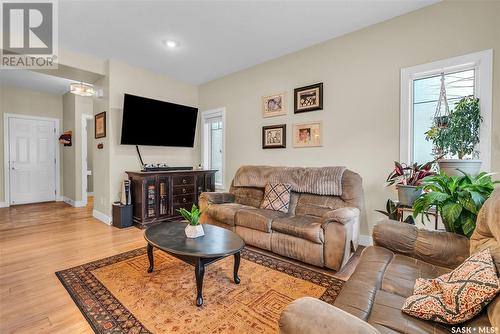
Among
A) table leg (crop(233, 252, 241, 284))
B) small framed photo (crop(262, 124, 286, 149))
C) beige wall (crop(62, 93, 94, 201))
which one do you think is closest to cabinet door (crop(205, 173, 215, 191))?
small framed photo (crop(262, 124, 286, 149))

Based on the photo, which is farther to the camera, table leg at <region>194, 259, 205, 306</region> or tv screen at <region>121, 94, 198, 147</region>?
tv screen at <region>121, 94, 198, 147</region>

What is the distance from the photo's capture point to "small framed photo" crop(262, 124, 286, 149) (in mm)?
3764

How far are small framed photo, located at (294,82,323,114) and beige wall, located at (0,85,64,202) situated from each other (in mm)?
5994

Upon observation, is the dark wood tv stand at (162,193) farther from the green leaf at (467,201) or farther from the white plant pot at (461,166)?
the green leaf at (467,201)

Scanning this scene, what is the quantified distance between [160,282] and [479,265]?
2.19 m

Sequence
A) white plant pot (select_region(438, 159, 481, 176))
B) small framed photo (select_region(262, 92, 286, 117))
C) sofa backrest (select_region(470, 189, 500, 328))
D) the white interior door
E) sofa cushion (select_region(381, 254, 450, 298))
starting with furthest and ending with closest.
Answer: the white interior door, small framed photo (select_region(262, 92, 286, 117)), white plant pot (select_region(438, 159, 481, 176)), sofa cushion (select_region(381, 254, 450, 298)), sofa backrest (select_region(470, 189, 500, 328))

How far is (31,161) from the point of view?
5.62 meters

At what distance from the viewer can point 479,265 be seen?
41.1 inches

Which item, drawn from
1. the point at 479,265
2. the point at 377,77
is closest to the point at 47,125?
the point at 377,77

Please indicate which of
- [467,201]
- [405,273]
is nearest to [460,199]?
[467,201]

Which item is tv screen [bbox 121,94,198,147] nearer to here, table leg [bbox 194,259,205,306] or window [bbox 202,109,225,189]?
window [bbox 202,109,225,189]

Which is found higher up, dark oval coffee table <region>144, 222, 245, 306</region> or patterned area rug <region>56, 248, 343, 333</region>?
Result: dark oval coffee table <region>144, 222, 245, 306</region>

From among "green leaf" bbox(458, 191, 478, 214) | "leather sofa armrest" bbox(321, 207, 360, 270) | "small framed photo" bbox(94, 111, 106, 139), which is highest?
"small framed photo" bbox(94, 111, 106, 139)

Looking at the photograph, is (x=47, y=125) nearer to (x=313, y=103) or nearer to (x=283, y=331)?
(x=313, y=103)
